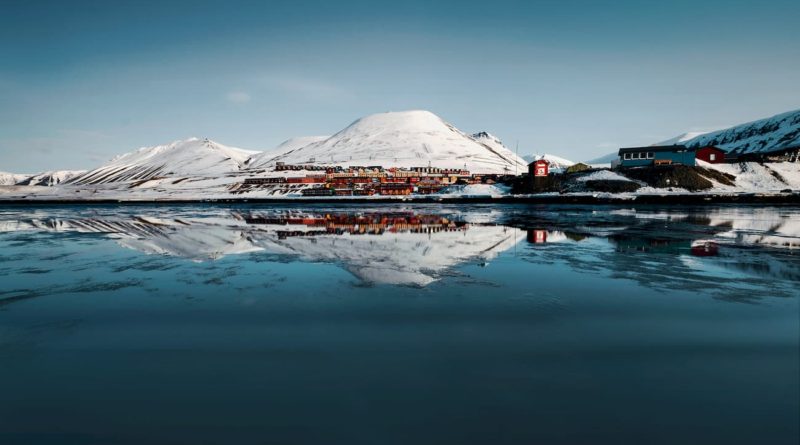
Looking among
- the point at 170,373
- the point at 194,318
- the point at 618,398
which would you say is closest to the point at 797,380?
the point at 618,398

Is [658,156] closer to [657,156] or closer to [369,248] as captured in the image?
[657,156]

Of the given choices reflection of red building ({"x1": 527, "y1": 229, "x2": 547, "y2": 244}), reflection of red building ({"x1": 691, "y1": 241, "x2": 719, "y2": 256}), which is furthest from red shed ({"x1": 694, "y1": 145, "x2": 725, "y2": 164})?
reflection of red building ({"x1": 691, "y1": 241, "x2": 719, "y2": 256})

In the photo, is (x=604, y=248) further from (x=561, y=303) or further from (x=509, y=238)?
(x=561, y=303)

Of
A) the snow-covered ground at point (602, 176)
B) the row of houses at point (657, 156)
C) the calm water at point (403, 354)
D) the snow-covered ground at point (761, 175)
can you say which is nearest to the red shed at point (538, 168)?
the snow-covered ground at point (602, 176)

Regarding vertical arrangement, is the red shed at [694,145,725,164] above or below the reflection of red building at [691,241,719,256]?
above

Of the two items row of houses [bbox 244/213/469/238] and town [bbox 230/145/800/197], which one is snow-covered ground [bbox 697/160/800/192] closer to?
town [bbox 230/145/800/197]

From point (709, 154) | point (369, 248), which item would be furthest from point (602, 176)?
point (369, 248)

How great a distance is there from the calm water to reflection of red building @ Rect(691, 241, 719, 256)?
2144 mm

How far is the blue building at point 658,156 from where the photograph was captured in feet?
259

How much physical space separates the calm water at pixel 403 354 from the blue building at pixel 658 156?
78929 mm

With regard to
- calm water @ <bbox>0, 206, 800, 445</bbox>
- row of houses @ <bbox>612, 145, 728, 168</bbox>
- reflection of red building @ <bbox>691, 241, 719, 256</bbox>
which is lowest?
calm water @ <bbox>0, 206, 800, 445</bbox>

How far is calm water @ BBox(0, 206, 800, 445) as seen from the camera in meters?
4.11

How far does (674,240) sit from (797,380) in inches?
601

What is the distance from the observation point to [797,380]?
5004 millimetres
